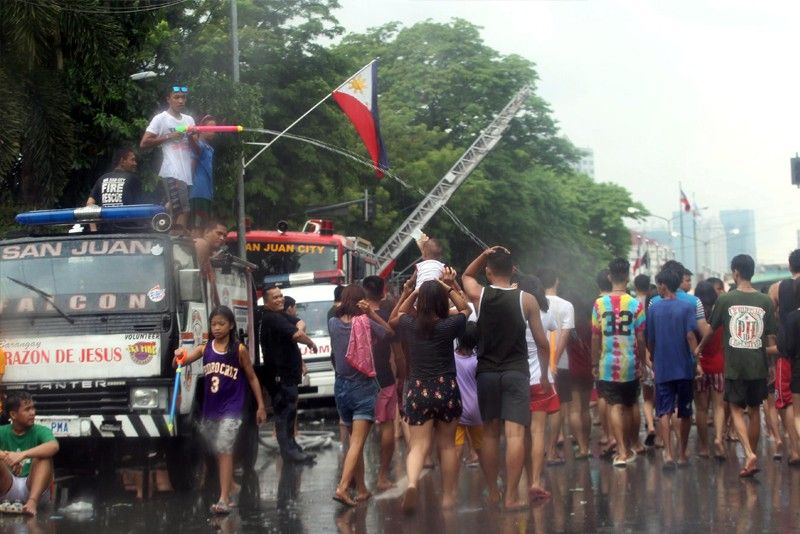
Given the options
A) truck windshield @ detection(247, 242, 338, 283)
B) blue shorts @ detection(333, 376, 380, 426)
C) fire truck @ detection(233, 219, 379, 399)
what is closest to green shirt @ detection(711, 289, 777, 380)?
blue shorts @ detection(333, 376, 380, 426)

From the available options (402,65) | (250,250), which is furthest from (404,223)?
(250,250)

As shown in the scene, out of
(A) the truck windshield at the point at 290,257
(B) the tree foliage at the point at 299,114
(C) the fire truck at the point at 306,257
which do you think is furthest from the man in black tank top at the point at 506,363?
(A) the truck windshield at the point at 290,257

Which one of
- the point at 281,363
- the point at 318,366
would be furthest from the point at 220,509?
the point at 318,366

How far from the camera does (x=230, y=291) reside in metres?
14.4

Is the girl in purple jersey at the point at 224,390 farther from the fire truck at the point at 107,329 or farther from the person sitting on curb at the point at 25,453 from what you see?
the person sitting on curb at the point at 25,453

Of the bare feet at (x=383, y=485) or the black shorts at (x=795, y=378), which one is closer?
the bare feet at (x=383, y=485)

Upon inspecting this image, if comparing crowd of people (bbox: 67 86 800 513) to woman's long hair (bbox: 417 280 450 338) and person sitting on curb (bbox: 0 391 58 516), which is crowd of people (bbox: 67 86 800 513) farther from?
person sitting on curb (bbox: 0 391 58 516)

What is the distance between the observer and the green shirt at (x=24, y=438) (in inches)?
422

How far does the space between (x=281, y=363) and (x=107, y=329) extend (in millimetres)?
2692

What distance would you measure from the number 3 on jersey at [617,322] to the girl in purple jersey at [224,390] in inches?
152

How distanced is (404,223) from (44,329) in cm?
3523

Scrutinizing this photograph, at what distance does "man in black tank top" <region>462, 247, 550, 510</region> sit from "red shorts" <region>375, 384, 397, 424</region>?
63.6 inches

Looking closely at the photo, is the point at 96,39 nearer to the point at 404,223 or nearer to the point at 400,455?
the point at 400,455

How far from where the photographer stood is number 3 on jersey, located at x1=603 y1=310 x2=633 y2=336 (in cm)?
1302
